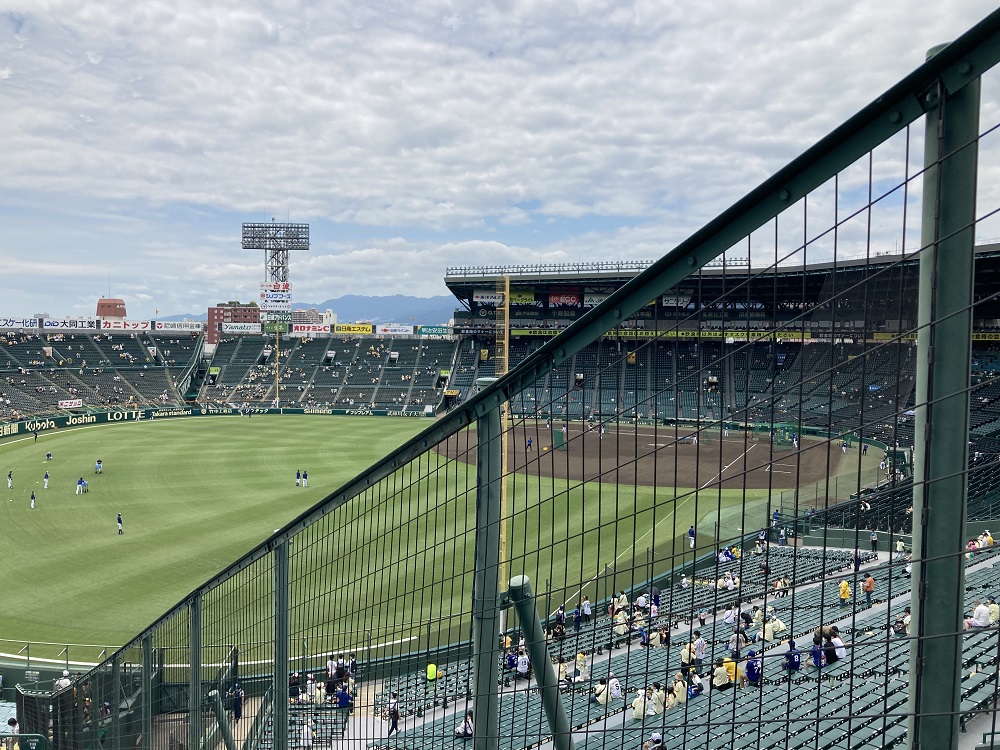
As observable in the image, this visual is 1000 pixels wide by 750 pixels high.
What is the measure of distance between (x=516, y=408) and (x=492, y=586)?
971 mm

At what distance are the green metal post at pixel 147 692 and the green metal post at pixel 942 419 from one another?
607cm

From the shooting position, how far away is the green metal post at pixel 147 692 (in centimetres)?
593

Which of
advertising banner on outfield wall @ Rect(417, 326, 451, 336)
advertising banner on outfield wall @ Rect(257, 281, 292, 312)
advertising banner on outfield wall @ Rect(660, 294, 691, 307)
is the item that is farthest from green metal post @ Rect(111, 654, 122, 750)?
advertising banner on outfield wall @ Rect(257, 281, 292, 312)

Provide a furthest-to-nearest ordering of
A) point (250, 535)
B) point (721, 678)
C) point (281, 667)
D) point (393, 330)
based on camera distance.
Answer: point (393, 330) < point (250, 535) < point (721, 678) < point (281, 667)

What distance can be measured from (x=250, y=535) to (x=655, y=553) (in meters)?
17.0

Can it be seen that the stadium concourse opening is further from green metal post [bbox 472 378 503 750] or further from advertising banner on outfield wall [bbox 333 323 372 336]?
advertising banner on outfield wall [bbox 333 323 372 336]

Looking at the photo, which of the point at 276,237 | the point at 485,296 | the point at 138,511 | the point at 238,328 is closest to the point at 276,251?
the point at 276,237

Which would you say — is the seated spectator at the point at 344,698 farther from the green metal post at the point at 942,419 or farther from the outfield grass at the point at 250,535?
the green metal post at the point at 942,419

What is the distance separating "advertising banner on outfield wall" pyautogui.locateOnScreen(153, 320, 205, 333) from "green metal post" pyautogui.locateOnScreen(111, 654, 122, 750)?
69479 mm

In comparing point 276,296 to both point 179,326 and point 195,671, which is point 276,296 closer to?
point 179,326

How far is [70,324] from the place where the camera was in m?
65.7

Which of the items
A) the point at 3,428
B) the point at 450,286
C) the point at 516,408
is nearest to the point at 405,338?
the point at 450,286

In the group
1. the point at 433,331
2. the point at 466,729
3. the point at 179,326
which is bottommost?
the point at 466,729

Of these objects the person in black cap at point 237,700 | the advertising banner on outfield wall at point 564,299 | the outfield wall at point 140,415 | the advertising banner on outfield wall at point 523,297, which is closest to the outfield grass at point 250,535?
the person in black cap at point 237,700
